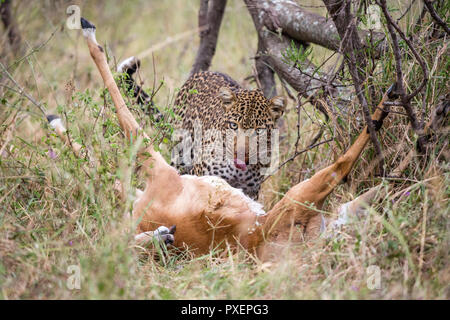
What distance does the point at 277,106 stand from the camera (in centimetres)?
462

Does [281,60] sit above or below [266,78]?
below

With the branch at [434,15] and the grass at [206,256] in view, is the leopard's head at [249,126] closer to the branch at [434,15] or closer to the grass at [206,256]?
the grass at [206,256]

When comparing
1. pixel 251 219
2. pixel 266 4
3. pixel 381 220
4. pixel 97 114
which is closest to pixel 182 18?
pixel 266 4

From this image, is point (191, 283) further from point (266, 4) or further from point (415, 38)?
point (266, 4)

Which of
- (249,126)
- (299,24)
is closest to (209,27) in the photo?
(299,24)

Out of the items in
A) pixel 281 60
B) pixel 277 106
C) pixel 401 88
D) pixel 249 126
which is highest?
pixel 281 60

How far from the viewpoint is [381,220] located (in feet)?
9.73

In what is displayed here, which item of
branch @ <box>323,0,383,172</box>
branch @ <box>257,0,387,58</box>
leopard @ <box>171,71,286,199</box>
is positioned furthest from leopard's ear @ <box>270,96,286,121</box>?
branch @ <box>323,0,383,172</box>

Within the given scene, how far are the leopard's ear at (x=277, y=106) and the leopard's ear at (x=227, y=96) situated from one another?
13.9 inches

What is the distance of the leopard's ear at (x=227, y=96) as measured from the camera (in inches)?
184

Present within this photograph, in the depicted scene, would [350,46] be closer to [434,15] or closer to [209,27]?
[434,15]

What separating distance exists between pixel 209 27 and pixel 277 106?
1.77 meters

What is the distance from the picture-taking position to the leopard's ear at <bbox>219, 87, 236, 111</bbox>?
15.3ft

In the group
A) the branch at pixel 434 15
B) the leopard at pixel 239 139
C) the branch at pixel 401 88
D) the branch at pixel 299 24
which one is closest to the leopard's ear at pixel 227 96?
the leopard at pixel 239 139
